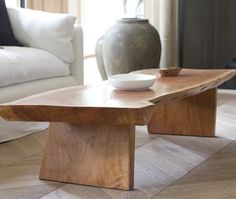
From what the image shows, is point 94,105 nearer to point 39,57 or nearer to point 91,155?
point 91,155

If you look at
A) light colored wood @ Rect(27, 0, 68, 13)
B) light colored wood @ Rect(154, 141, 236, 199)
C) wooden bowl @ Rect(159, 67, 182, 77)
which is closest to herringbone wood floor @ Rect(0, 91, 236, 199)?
light colored wood @ Rect(154, 141, 236, 199)

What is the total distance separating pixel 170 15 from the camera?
4027mm

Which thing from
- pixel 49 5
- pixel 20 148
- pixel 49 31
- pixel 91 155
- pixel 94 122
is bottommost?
pixel 20 148

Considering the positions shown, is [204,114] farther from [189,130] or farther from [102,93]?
[102,93]

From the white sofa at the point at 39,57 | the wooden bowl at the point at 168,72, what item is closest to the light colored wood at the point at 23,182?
the white sofa at the point at 39,57

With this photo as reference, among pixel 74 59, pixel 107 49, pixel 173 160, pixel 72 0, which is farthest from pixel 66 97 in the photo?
pixel 72 0

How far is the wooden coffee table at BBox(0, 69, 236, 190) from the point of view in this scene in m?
1.55

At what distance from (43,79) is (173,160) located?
0.92m

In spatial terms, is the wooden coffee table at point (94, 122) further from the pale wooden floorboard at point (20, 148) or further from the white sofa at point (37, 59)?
the white sofa at point (37, 59)

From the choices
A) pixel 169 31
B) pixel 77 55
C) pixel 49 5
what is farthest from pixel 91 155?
pixel 49 5

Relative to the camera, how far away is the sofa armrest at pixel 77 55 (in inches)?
109

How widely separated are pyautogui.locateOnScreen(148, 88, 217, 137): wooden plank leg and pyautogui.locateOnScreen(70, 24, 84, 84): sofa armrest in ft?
1.94

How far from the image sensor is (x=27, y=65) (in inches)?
95.1

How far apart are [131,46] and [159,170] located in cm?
175
